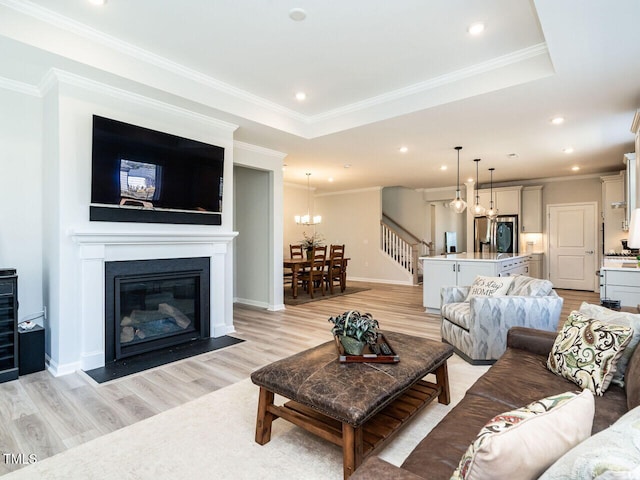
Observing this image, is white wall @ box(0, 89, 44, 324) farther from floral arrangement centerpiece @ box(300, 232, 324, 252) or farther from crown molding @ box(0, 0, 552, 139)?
floral arrangement centerpiece @ box(300, 232, 324, 252)

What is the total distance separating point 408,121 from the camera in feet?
14.4

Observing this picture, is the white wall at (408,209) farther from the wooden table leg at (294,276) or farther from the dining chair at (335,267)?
the wooden table leg at (294,276)

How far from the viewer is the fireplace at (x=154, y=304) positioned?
3.53 metres

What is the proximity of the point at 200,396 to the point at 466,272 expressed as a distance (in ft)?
14.1

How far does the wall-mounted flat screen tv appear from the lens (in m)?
3.39

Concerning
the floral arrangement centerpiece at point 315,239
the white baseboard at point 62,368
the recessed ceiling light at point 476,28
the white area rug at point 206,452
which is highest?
the recessed ceiling light at point 476,28

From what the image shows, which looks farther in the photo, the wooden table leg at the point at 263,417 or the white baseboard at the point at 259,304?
the white baseboard at the point at 259,304

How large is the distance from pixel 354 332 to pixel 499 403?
2.82 feet

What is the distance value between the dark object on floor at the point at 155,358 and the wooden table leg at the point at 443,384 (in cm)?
247

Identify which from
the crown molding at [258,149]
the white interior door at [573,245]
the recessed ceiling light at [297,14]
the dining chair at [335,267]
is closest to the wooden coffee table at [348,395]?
the recessed ceiling light at [297,14]

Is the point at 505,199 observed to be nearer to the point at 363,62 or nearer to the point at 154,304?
the point at 363,62

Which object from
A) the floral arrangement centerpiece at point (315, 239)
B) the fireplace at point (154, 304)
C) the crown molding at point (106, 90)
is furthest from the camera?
the floral arrangement centerpiece at point (315, 239)

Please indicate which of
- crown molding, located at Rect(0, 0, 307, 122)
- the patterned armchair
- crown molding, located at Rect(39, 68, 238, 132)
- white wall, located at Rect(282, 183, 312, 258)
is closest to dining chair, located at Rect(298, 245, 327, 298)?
white wall, located at Rect(282, 183, 312, 258)

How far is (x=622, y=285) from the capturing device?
3844mm
